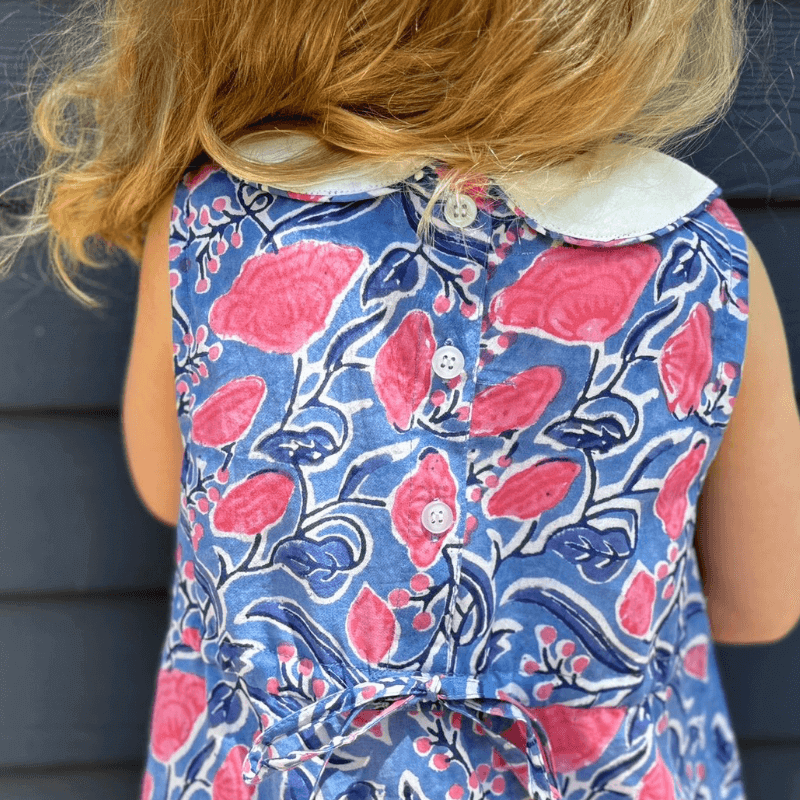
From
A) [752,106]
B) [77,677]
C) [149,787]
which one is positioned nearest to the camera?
[149,787]

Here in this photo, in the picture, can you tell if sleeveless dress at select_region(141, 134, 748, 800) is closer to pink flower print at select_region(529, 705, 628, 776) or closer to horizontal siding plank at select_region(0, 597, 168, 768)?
pink flower print at select_region(529, 705, 628, 776)

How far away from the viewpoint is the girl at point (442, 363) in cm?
63

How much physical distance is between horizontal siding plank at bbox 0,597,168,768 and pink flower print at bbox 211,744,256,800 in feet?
1.27

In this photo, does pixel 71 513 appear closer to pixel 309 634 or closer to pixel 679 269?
pixel 309 634

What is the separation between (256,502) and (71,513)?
1.65 ft

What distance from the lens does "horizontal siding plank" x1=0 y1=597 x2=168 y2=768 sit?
109cm

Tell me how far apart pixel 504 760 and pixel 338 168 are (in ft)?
1.60

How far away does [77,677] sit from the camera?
110cm

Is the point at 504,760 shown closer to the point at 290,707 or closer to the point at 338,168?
the point at 290,707

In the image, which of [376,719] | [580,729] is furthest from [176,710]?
[580,729]

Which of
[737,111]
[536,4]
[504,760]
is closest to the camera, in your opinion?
[536,4]

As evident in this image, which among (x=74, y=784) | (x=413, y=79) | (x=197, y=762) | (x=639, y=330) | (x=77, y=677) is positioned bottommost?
(x=74, y=784)

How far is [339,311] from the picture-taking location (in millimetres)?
639

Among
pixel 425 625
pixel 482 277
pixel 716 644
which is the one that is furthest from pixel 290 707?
pixel 716 644
